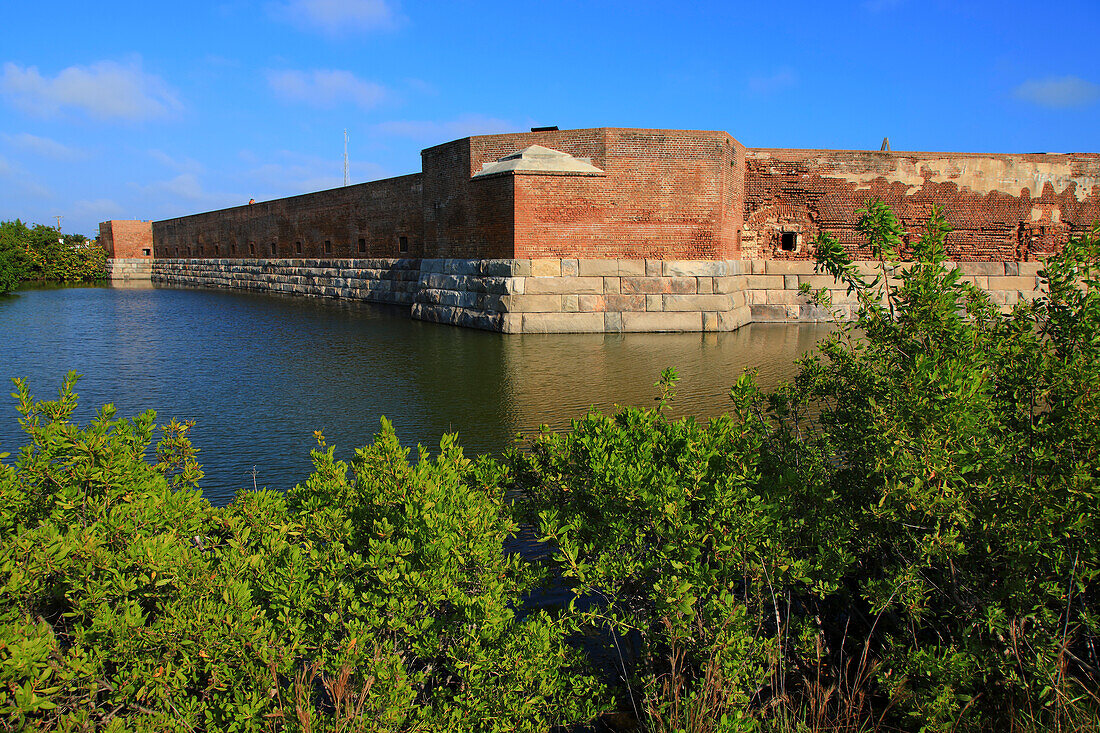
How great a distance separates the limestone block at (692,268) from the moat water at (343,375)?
1.37m

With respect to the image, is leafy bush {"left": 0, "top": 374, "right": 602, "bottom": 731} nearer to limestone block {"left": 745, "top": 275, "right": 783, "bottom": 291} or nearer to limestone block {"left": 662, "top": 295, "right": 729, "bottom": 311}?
limestone block {"left": 662, "top": 295, "right": 729, "bottom": 311}

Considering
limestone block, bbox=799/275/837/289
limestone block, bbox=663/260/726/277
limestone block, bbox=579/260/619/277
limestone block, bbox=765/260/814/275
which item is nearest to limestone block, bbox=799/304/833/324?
limestone block, bbox=799/275/837/289

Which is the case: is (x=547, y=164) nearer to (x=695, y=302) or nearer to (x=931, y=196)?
(x=695, y=302)

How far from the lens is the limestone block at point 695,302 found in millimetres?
14383

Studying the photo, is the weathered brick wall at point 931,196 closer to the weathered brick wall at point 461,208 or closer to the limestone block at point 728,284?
the limestone block at point 728,284

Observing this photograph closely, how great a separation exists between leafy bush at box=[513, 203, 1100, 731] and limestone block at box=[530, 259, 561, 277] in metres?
11.3

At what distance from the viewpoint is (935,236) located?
277 cm

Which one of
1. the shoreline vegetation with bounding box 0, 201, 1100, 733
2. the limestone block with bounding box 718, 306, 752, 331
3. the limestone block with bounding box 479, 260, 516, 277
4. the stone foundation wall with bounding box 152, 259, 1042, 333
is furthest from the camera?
the limestone block with bounding box 718, 306, 752, 331

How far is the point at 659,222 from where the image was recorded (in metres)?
14.4

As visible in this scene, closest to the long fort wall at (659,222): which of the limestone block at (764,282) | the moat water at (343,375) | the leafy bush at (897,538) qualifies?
the limestone block at (764,282)

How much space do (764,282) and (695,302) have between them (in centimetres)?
342

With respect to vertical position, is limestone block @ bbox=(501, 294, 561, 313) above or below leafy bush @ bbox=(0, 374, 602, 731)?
above

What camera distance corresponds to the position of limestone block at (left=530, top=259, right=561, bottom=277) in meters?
14.1

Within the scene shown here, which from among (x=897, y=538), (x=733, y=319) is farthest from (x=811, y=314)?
(x=897, y=538)
